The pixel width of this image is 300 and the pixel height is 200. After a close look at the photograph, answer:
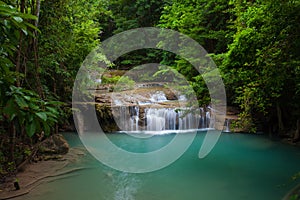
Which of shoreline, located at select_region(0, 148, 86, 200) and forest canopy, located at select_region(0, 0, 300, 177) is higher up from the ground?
forest canopy, located at select_region(0, 0, 300, 177)

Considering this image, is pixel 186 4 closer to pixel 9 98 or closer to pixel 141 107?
pixel 141 107

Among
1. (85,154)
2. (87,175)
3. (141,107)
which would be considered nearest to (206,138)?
(141,107)

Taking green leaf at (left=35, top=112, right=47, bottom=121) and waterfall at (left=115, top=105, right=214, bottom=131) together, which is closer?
green leaf at (left=35, top=112, right=47, bottom=121)

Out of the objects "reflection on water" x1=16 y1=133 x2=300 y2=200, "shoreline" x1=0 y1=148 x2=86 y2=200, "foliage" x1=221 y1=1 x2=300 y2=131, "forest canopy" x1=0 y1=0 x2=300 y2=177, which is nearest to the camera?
"forest canopy" x1=0 y1=0 x2=300 y2=177

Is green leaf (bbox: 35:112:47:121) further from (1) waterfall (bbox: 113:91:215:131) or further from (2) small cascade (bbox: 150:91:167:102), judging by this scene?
(2) small cascade (bbox: 150:91:167:102)

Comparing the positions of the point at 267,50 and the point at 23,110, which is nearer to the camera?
the point at 23,110

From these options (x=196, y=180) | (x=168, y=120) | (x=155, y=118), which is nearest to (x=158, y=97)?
(x=155, y=118)

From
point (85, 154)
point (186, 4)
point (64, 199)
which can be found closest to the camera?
point (64, 199)

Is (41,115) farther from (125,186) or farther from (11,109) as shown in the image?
(125,186)

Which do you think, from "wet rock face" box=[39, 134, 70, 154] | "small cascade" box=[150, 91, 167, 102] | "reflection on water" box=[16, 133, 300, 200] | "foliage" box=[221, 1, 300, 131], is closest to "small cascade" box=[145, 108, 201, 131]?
"small cascade" box=[150, 91, 167, 102]

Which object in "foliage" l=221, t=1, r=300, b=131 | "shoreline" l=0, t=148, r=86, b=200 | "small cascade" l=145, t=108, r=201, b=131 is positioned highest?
"foliage" l=221, t=1, r=300, b=131

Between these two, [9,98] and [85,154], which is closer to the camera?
[9,98]

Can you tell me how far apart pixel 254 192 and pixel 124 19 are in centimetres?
1573

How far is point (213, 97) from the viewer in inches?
243
